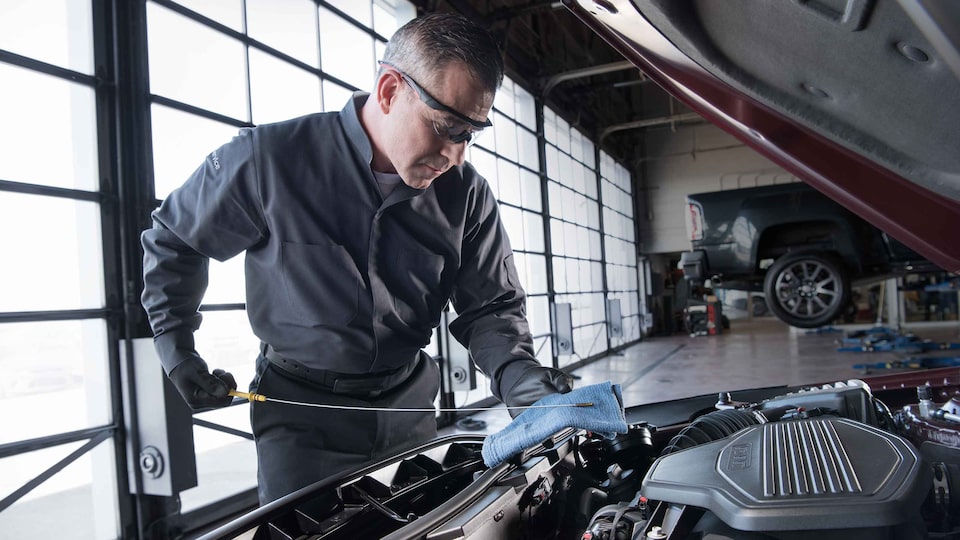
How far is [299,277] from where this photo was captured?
4.95 ft

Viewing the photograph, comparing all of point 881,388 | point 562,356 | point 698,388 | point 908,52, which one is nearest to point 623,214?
Result: point 562,356

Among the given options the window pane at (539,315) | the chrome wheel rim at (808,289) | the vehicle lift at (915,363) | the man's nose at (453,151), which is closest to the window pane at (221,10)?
the man's nose at (453,151)

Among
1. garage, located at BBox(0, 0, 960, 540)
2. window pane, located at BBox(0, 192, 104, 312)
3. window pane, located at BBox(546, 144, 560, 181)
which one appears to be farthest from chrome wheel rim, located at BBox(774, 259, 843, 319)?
window pane, located at BBox(0, 192, 104, 312)

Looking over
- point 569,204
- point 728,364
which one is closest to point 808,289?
point 728,364

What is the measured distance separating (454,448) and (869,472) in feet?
2.67

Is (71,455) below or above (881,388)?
below

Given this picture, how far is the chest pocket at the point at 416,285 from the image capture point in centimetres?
161

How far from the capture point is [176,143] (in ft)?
11.0

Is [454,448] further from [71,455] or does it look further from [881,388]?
[71,455]

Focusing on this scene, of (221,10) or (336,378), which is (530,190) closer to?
(221,10)

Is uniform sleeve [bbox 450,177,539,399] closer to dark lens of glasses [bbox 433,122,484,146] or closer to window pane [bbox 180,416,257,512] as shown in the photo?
dark lens of glasses [bbox 433,122,484,146]

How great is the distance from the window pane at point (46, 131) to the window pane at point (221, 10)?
87cm

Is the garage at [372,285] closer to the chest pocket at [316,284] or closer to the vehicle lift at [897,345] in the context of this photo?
the chest pocket at [316,284]

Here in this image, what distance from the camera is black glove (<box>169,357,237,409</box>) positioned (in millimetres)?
1451
